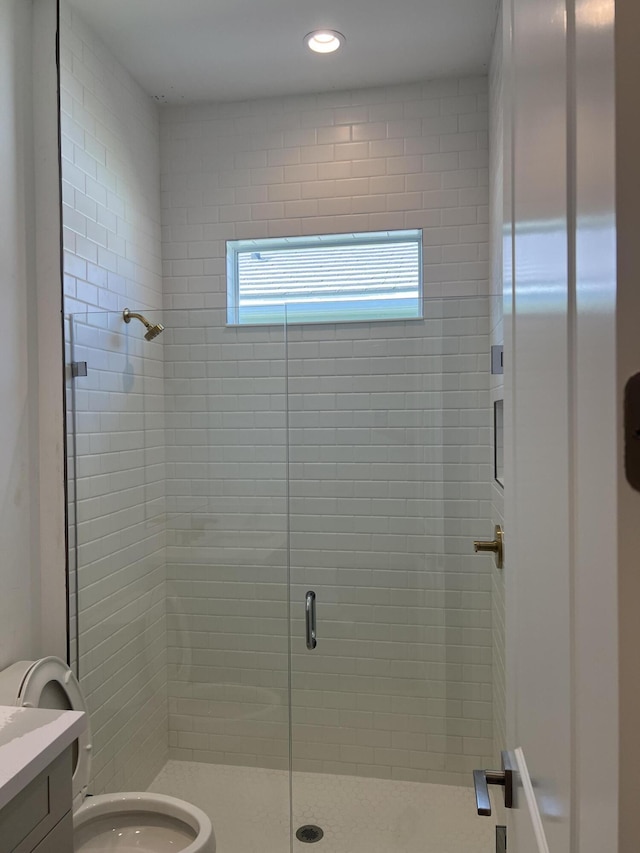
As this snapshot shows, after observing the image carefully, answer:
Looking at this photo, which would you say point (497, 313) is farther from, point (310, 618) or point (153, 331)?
point (310, 618)

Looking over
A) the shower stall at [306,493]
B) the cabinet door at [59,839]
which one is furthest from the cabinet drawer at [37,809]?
the shower stall at [306,493]

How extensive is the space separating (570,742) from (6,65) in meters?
2.33

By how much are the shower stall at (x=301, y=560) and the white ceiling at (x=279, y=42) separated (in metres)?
1.00

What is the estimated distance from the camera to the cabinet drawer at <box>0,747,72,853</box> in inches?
46.6

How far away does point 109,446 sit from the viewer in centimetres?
235

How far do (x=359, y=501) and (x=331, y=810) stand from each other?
3.95 feet

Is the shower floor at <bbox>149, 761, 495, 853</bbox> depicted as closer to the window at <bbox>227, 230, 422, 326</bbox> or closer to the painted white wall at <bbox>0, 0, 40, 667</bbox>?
the painted white wall at <bbox>0, 0, 40, 667</bbox>

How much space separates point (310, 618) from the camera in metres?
2.55

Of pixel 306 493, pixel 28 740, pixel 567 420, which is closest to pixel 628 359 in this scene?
pixel 567 420

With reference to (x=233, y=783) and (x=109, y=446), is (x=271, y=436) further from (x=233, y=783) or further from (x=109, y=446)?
(x=233, y=783)

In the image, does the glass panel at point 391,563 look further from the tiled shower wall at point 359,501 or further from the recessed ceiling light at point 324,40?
the recessed ceiling light at point 324,40

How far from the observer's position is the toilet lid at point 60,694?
174 cm

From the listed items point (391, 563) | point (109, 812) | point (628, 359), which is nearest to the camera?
point (628, 359)

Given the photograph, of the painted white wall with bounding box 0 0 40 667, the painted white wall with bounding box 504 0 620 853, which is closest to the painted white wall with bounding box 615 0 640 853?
the painted white wall with bounding box 504 0 620 853
